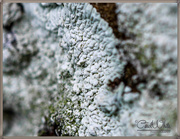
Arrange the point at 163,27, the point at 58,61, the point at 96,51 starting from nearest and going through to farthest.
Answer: the point at 163,27
the point at 96,51
the point at 58,61

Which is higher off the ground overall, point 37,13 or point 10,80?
point 37,13

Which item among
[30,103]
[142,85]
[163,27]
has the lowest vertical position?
[30,103]

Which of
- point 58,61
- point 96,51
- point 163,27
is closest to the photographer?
point 163,27

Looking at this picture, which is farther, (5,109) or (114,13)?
(5,109)

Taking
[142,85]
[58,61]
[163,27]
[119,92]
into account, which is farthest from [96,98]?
[163,27]

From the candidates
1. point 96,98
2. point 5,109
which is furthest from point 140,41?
point 5,109

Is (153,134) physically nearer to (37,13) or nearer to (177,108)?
(177,108)

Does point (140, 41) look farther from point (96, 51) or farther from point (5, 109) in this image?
point (5, 109)
